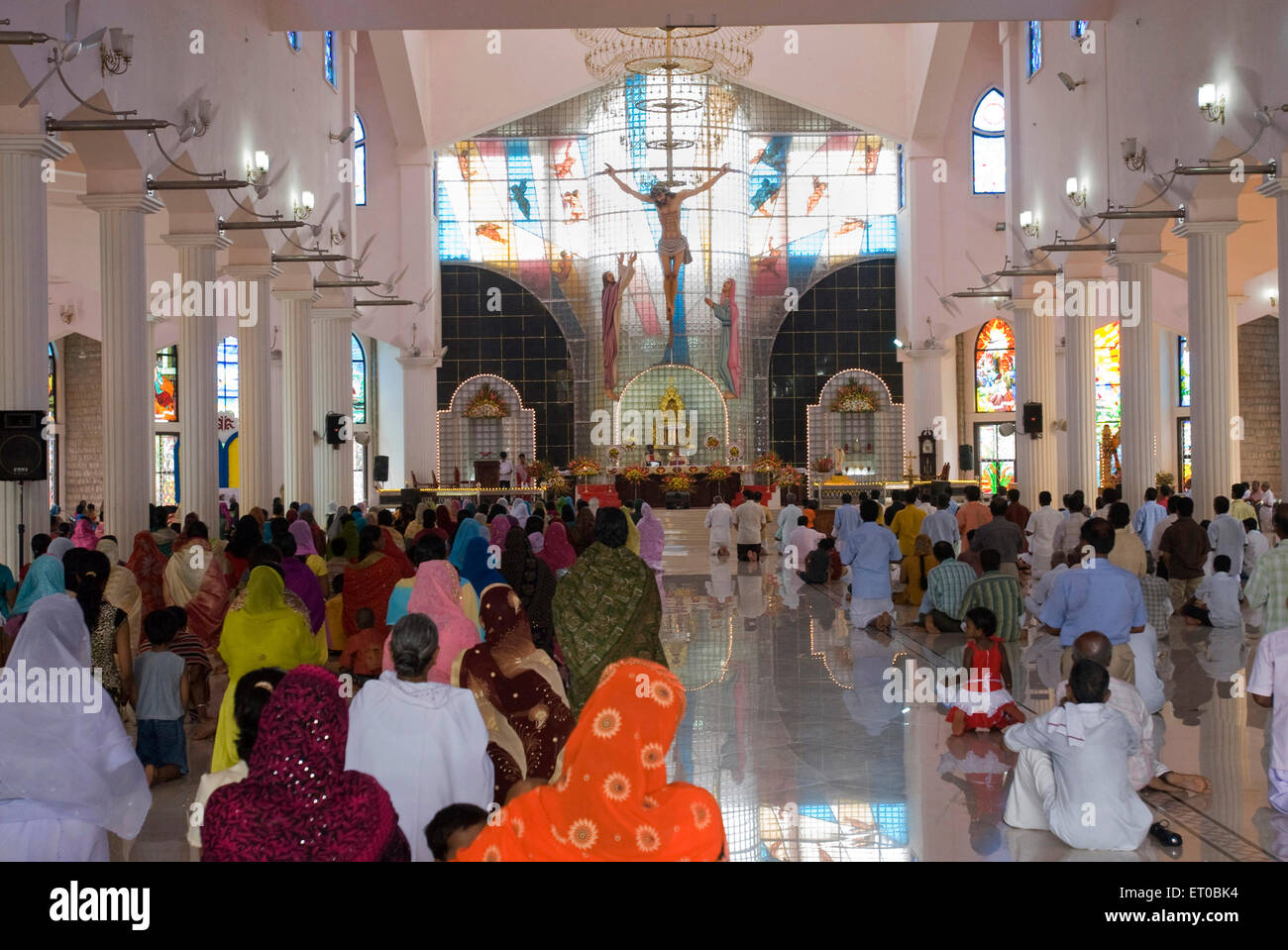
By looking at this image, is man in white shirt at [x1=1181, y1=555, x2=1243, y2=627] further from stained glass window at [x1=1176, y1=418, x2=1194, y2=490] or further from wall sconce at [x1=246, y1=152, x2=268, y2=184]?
stained glass window at [x1=1176, y1=418, x2=1194, y2=490]

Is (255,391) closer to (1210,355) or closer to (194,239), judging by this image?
(194,239)

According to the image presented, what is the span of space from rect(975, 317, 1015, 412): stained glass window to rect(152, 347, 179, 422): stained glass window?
18.0 meters

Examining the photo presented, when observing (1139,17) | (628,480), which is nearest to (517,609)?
(1139,17)

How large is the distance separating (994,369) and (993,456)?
2017 mm

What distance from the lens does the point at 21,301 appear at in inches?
455

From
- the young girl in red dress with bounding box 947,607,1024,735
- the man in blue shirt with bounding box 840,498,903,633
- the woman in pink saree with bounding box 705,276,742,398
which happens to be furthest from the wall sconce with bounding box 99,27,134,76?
the woman in pink saree with bounding box 705,276,742,398

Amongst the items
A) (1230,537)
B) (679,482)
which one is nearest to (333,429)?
(679,482)

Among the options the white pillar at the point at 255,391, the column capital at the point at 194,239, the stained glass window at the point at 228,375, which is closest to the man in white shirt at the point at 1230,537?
the column capital at the point at 194,239

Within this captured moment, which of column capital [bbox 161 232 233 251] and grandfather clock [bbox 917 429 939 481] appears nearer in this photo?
column capital [bbox 161 232 233 251]

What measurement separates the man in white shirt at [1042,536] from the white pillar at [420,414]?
62.5 ft

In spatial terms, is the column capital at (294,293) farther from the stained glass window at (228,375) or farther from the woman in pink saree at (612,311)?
the woman in pink saree at (612,311)

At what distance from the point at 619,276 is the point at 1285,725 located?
28.1 m

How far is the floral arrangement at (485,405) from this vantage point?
110 feet

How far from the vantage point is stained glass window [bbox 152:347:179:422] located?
2967 centimetres
